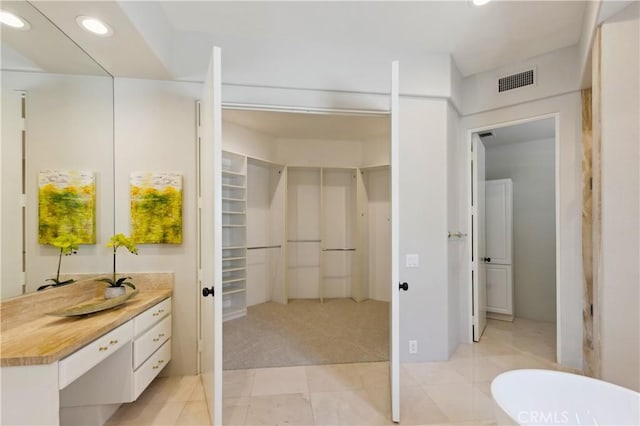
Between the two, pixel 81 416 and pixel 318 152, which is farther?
pixel 318 152

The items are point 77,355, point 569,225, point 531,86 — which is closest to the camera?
point 77,355

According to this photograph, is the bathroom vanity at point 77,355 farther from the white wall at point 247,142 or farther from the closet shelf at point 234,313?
the white wall at point 247,142

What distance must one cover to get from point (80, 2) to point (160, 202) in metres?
1.37

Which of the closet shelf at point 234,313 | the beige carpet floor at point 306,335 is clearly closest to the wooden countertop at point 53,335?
the beige carpet floor at point 306,335

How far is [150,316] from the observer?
1.94 m

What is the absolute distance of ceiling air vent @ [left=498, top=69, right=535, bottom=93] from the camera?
2625mm

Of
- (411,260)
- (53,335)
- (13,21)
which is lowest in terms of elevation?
(53,335)

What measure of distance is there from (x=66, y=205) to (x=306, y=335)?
2637mm

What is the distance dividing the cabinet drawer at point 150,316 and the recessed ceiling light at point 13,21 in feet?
6.24

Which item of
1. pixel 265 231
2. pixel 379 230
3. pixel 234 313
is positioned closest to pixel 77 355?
pixel 234 313

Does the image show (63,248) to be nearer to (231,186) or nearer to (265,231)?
(231,186)

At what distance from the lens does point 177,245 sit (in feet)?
7.58

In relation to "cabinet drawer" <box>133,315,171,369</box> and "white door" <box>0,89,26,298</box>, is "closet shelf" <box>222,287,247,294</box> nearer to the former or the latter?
"cabinet drawer" <box>133,315,171,369</box>

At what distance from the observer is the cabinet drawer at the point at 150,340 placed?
178 centimetres
